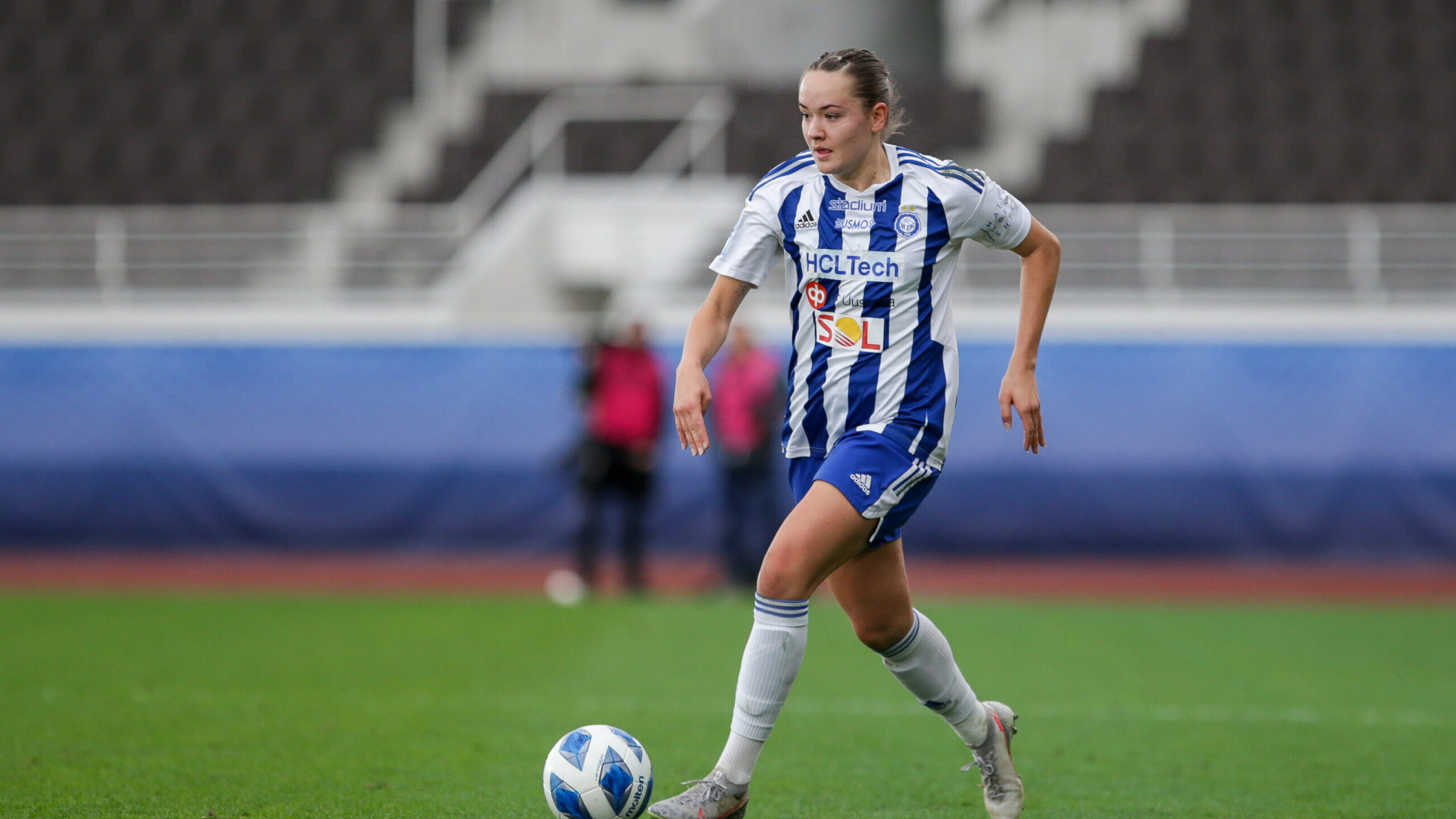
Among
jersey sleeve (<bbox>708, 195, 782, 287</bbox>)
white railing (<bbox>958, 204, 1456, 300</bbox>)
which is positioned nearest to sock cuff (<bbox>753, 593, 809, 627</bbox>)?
jersey sleeve (<bbox>708, 195, 782, 287</bbox>)

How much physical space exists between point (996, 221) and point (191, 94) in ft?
58.5

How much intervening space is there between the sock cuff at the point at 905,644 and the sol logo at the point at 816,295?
3.00ft

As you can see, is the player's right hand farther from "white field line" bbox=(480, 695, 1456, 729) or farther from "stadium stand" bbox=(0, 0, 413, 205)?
"stadium stand" bbox=(0, 0, 413, 205)

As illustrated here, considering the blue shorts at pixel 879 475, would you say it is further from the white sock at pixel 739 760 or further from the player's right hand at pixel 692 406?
the white sock at pixel 739 760

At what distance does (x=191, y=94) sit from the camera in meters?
19.7

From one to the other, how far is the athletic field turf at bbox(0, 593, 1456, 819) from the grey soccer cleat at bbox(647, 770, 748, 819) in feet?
1.45

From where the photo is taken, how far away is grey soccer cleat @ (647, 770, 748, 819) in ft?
12.8

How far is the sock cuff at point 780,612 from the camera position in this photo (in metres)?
3.96

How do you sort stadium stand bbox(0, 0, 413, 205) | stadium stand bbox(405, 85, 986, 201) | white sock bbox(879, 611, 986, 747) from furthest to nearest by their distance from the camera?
stadium stand bbox(0, 0, 413, 205) → stadium stand bbox(405, 85, 986, 201) → white sock bbox(879, 611, 986, 747)

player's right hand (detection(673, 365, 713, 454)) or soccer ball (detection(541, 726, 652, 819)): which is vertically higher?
player's right hand (detection(673, 365, 713, 454))

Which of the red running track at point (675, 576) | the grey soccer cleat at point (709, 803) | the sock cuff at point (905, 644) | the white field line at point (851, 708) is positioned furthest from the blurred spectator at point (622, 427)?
the grey soccer cleat at point (709, 803)

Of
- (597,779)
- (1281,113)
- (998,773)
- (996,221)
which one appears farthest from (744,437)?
(1281,113)

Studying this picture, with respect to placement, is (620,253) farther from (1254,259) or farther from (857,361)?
(857,361)

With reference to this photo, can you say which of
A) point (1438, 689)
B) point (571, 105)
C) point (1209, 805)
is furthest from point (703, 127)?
point (1209, 805)
